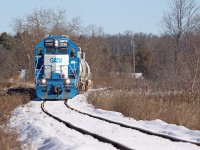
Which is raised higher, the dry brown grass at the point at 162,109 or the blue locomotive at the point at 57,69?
the blue locomotive at the point at 57,69

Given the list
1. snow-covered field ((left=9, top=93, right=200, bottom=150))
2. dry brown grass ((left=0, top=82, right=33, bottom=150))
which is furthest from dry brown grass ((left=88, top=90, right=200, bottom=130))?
dry brown grass ((left=0, top=82, right=33, bottom=150))

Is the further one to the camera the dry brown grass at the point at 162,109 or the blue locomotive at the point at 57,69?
the blue locomotive at the point at 57,69

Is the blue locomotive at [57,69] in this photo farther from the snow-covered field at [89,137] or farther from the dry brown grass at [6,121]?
the snow-covered field at [89,137]

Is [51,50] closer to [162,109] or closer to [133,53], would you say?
[162,109]

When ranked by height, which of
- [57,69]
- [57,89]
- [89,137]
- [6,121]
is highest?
[57,69]

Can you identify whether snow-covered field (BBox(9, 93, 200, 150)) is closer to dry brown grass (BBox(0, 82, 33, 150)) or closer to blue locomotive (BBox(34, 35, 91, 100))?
dry brown grass (BBox(0, 82, 33, 150))

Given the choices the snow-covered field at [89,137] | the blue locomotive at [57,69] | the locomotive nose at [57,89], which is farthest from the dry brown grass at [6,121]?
the locomotive nose at [57,89]

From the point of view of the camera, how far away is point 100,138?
9516 mm

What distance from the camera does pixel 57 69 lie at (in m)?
23.4

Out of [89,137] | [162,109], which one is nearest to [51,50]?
[162,109]

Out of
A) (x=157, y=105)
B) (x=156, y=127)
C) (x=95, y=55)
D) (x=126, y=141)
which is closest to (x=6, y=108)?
(x=157, y=105)

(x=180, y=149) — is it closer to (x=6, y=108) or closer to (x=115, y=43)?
(x=6, y=108)

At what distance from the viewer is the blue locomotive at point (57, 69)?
74.8 ft

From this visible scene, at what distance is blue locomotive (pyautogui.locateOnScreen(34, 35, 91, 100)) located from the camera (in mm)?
22797
